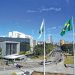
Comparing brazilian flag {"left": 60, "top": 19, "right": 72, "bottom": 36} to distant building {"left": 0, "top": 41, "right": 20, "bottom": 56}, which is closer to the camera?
brazilian flag {"left": 60, "top": 19, "right": 72, "bottom": 36}

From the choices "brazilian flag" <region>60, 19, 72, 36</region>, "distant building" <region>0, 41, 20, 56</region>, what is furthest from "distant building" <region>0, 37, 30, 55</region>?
"brazilian flag" <region>60, 19, 72, 36</region>

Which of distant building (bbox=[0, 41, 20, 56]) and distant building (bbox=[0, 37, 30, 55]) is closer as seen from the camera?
distant building (bbox=[0, 41, 20, 56])

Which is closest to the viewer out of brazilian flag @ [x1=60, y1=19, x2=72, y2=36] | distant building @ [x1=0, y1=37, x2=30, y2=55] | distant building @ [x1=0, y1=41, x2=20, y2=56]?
brazilian flag @ [x1=60, y1=19, x2=72, y2=36]

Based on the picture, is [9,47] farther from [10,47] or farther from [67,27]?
[67,27]

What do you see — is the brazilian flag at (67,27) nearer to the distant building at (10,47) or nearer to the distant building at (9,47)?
the distant building at (9,47)

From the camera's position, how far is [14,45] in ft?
376

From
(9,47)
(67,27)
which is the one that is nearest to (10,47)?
(9,47)

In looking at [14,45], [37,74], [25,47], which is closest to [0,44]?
[14,45]

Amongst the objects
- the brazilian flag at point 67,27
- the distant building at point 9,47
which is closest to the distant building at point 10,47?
the distant building at point 9,47

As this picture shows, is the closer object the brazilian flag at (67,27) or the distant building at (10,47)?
the brazilian flag at (67,27)

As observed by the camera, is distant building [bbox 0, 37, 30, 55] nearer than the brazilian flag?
No

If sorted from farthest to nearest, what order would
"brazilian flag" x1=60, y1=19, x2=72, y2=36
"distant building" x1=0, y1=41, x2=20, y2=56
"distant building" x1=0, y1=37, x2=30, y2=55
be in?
"distant building" x1=0, y1=37, x2=30, y2=55, "distant building" x1=0, y1=41, x2=20, y2=56, "brazilian flag" x1=60, y1=19, x2=72, y2=36

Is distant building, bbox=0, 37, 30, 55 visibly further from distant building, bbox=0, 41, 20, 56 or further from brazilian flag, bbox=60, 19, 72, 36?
brazilian flag, bbox=60, 19, 72, 36

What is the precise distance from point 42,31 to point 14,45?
3658 inches
